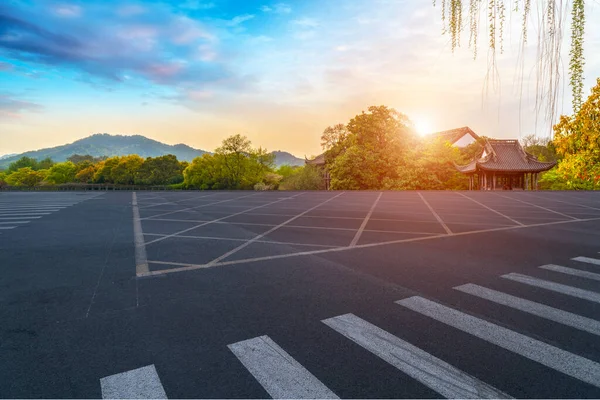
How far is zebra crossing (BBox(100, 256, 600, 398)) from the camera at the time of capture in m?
2.44

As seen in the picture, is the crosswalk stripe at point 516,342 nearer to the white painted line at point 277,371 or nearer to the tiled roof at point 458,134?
the white painted line at point 277,371

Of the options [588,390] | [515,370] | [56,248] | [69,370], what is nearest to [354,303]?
[515,370]

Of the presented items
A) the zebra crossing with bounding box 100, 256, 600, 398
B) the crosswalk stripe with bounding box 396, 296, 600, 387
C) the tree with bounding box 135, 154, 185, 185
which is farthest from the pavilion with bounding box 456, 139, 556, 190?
the tree with bounding box 135, 154, 185, 185

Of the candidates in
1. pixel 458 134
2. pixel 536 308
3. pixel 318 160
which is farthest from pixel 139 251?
pixel 458 134

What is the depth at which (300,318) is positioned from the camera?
12.1 ft

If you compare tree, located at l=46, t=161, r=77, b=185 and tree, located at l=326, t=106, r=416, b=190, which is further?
tree, located at l=46, t=161, r=77, b=185

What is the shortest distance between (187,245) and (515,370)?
648 centimetres

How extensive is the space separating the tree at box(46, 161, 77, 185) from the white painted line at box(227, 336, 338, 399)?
376ft

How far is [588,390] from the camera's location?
95.5 inches

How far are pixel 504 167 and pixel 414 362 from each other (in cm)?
4086

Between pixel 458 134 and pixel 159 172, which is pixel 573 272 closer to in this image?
pixel 458 134

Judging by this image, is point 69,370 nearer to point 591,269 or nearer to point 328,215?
point 591,269

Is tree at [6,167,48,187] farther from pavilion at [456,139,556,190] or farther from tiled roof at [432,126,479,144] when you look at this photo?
pavilion at [456,139,556,190]

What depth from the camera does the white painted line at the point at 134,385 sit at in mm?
2387
